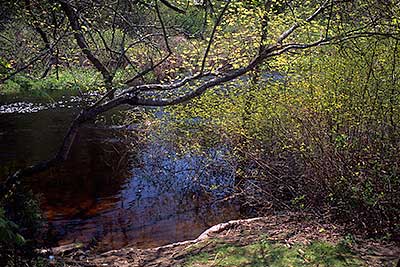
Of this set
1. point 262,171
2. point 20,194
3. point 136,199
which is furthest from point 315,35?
point 20,194

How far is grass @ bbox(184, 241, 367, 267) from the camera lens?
4.73 metres

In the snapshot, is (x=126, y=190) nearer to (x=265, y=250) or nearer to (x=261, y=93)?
(x=261, y=93)

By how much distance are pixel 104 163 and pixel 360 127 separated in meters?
7.56

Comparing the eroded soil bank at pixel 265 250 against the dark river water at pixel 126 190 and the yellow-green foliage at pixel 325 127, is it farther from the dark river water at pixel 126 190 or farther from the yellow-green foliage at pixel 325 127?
the dark river water at pixel 126 190

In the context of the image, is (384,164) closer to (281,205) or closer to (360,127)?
(360,127)

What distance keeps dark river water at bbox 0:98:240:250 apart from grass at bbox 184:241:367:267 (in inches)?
89.2

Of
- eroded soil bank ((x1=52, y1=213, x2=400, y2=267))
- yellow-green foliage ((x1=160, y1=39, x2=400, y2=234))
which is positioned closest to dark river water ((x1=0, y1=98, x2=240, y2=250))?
yellow-green foliage ((x1=160, y1=39, x2=400, y2=234))

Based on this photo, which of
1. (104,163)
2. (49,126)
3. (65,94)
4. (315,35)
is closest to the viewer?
(315,35)

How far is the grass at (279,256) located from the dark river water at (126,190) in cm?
227

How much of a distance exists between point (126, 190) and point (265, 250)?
5413 millimetres

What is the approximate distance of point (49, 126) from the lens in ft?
50.4

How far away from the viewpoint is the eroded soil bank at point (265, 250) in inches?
190

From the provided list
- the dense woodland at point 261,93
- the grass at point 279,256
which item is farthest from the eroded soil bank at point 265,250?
the dense woodland at point 261,93

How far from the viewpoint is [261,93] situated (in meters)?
8.52
